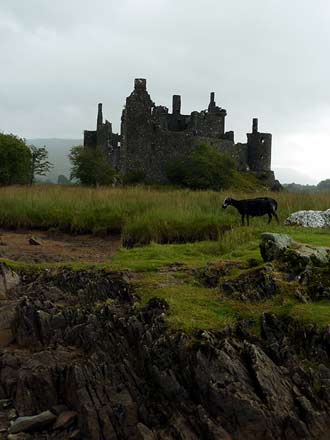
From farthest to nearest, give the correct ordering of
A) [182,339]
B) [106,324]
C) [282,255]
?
[282,255]
[106,324]
[182,339]

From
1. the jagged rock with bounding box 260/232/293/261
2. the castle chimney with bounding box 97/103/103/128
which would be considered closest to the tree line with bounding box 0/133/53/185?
the castle chimney with bounding box 97/103/103/128

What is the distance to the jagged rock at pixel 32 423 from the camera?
606cm

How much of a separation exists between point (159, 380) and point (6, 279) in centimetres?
423

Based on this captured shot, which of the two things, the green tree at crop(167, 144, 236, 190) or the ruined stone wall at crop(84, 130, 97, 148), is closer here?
the green tree at crop(167, 144, 236, 190)

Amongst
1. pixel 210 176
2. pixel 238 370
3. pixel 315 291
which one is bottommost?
pixel 238 370

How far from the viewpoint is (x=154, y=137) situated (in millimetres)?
42312

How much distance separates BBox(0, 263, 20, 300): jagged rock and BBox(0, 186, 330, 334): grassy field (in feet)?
1.24

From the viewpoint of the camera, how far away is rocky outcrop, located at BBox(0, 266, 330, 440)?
568 centimetres

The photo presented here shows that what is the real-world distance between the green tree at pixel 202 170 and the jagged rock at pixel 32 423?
33378 millimetres

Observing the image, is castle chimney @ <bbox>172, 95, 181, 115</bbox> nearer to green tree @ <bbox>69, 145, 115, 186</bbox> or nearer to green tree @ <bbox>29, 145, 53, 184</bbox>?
green tree @ <bbox>69, 145, 115, 186</bbox>

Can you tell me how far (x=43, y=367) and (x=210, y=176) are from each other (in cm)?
3341

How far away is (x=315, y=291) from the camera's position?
786 centimetres

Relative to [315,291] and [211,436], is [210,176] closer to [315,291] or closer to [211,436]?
[315,291]

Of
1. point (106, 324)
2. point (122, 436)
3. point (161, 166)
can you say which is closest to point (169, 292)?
point (106, 324)
